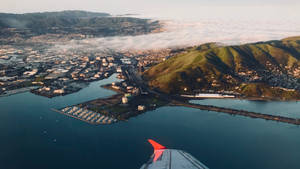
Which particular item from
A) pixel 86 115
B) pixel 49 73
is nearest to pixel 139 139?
pixel 86 115

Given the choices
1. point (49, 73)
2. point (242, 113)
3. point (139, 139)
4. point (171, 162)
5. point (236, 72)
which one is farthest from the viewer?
point (49, 73)

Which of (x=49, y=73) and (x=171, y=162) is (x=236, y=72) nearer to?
(x=49, y=73)

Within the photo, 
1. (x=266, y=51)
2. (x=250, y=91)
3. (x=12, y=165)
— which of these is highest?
(x=266, y=51)

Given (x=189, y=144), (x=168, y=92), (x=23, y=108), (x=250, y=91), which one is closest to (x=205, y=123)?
(x=189, y=144)

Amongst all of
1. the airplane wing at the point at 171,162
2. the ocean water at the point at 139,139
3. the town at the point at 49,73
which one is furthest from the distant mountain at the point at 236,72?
the airplane wing at the point at 171,162

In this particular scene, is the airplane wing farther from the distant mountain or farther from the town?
the town

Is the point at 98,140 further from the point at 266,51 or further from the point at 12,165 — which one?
the point at 266,51
